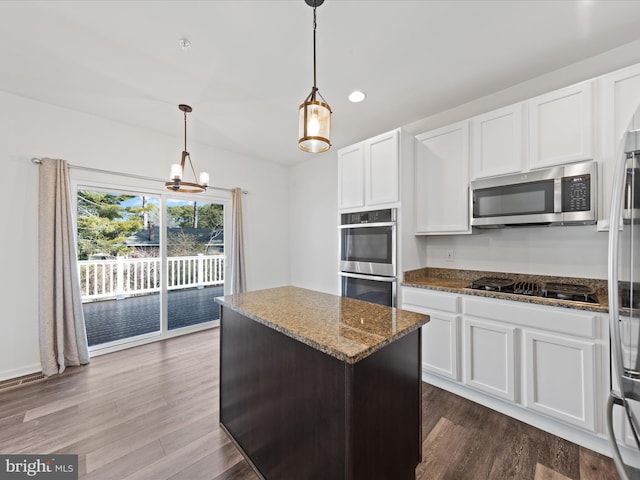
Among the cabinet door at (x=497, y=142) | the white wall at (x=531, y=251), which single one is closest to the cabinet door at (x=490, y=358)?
the white wall at (x=531, y=251)

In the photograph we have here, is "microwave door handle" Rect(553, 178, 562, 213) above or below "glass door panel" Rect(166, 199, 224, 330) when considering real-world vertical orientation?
above

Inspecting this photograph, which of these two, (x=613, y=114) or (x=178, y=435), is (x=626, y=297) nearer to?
(x=613, y=114)

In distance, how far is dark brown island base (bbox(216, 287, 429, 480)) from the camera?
3.46 feet

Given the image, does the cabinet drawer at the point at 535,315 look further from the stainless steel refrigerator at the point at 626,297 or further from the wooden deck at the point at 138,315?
the wooden deck at the point at 138,315

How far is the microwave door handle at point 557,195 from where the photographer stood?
76.7 inches

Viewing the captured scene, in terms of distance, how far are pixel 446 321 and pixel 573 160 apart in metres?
1.53

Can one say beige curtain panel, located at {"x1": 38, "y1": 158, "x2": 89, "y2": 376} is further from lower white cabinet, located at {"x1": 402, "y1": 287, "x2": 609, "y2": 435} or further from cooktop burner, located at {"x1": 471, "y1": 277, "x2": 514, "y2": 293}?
cooktop burner, located at {"x1": 471, "y1": 277, "x2": 514, "y2": 293}

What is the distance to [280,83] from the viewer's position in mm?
2379

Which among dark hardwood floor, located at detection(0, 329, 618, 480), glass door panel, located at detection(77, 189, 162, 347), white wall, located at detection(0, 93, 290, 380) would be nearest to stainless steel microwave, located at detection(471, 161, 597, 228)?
dark hardwood floor, located at detection(0, 329, 618, 480)

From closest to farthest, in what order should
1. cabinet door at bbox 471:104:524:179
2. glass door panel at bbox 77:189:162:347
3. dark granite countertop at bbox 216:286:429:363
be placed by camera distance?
dark granite countertop at bbox 216:286:429:363 < cabinet door at bbox 471:104:524:179 < glass door panel at bbox 77:189:162:347

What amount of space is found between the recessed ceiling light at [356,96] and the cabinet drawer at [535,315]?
2089 millimetres

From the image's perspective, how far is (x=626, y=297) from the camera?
39.9 inches

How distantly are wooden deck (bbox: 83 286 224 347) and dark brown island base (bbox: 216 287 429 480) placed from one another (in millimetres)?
2538

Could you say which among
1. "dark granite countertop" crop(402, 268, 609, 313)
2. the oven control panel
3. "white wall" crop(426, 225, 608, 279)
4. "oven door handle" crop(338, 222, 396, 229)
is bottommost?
"dark granite countertop" crop(402, 268, 609, 313)
